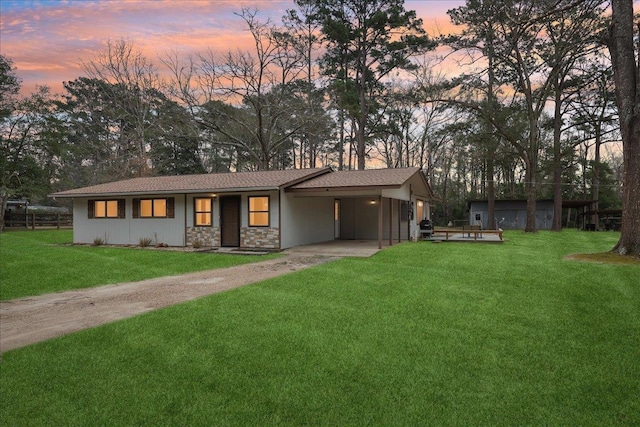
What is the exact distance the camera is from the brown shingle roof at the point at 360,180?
515 inches

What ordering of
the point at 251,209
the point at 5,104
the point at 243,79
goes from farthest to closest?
1. the point at 5,104
2. the point at 243,79
3. the point at 251,209

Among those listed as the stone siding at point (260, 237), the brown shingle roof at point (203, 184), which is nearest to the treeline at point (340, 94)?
the brown shingle roof at point (203, 184)

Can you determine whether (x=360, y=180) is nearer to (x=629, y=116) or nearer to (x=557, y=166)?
(x=629, y=116)

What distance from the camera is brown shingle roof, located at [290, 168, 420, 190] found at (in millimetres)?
13078

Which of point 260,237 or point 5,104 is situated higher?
point 5,104

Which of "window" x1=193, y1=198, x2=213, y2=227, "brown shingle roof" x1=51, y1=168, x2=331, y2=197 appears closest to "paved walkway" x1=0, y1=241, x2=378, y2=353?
"brown shingle roof" x1=51, y1=168, x2=331, y2=197

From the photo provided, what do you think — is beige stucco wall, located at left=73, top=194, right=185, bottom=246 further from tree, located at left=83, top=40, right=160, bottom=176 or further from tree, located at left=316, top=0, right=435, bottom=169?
tree, located at left=316, top=0, right=435, bottom=169

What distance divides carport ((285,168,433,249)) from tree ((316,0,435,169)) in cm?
664

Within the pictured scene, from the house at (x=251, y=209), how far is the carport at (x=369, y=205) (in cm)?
5

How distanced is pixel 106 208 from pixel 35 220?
17876 mm

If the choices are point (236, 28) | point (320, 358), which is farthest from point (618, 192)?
point (320, 358)

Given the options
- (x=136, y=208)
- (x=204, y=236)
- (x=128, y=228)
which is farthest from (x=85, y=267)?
(x=128, y=228)

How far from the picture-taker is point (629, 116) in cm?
1078

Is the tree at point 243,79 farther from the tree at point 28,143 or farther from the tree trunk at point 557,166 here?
the tree trunk at point 557,166
